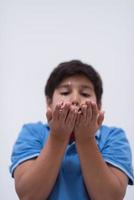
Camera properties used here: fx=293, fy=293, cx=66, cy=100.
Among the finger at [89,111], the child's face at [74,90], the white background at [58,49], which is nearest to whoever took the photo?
the finger at [89,111]

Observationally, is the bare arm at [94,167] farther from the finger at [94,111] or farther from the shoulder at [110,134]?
the shoulder at [110,134]

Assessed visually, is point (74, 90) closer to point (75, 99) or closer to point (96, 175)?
point (75, 99)

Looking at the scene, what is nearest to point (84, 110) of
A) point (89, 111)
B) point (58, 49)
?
point (89, 111)

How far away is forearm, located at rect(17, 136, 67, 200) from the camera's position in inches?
21.6

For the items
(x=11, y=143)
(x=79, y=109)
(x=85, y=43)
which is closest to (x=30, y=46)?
(x=85, y=43)

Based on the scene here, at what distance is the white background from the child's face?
42 centimetres

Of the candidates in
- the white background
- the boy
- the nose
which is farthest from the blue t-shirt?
the white background

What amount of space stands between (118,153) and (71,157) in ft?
0.33

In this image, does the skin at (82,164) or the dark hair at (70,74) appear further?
the dark hair at (70,74)

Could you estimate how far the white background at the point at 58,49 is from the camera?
3.57 feet

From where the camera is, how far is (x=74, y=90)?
0.65m

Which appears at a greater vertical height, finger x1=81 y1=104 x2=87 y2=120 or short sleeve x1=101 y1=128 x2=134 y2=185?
finger x1=81 y1=104 x2=87 y2=120

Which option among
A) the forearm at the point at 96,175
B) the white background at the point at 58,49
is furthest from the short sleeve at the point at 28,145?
the white background at the point at 58,49

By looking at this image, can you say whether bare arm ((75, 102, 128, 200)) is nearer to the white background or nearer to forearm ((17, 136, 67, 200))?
forearm ((17, 136, 67, 200))
